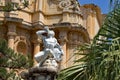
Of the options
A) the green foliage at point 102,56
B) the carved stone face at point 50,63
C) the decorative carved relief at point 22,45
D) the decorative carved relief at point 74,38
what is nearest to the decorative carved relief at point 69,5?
the decorative carved relief at point 74,38

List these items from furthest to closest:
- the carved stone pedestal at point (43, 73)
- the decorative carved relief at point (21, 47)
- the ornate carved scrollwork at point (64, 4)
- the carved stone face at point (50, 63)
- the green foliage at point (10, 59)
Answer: the ornate carved scrollwork at point (64, 4), the decorative carved relief at point (21, 47), the green foliage at point (10, 59), the carved stone face at point (50, 63), the carved stone pedestal at point (43, 73)

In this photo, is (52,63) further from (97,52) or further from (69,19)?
(69,19)

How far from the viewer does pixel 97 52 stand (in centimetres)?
694

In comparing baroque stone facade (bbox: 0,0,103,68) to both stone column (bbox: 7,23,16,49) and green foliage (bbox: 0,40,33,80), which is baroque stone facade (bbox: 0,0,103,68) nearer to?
stone column (bbox: 7,23,16,49)

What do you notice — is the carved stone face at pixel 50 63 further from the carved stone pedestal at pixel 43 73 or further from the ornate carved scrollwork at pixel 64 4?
the ornate carved scrollwork at pixel 64 4

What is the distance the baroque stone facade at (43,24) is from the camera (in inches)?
1160

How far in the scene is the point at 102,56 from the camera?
6.76m

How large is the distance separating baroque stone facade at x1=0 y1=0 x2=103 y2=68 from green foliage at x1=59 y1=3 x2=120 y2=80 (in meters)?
21.8

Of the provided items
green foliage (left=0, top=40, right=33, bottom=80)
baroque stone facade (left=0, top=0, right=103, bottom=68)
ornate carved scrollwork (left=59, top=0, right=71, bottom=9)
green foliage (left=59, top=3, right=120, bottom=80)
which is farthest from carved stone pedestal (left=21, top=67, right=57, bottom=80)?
ornate carved scrollwork (left=59, top=0, right=71, bottom=9)

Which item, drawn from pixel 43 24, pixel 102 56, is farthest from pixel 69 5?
pixel 102 56

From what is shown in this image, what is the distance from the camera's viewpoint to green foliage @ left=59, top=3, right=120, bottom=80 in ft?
21.6

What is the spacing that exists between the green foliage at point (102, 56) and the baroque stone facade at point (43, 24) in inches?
858

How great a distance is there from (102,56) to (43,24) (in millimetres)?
23988

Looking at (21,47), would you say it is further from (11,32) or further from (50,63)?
(50,63)
